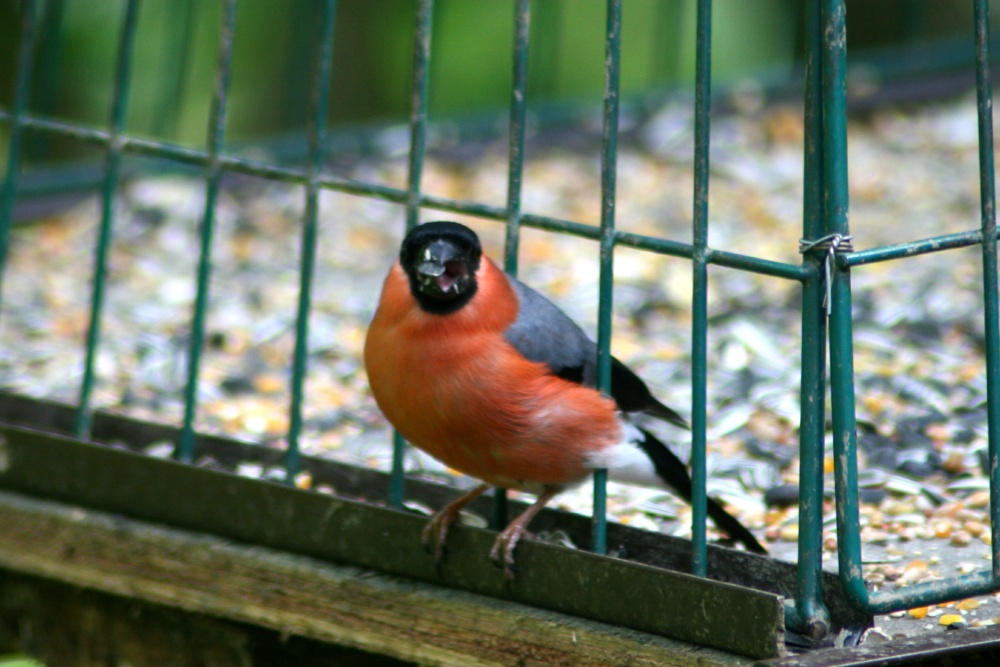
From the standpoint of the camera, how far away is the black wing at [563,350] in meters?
2.73

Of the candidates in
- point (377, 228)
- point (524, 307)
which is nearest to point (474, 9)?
point (377, 228)

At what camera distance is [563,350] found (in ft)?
9.07

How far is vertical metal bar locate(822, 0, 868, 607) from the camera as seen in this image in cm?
232

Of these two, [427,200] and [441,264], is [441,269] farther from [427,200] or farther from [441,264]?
[427,200]

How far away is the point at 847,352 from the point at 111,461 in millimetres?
1881

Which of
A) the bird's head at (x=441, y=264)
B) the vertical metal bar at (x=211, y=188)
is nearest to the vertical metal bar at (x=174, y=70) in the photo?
the vertical metal bar at (x=211, y=188)

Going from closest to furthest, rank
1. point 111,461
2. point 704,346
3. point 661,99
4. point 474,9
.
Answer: point 704,346 → point 111,461 → point 661,99 → point 474,9

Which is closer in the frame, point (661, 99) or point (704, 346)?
point (704, 346)

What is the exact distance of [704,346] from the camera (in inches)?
Answer: 99.4

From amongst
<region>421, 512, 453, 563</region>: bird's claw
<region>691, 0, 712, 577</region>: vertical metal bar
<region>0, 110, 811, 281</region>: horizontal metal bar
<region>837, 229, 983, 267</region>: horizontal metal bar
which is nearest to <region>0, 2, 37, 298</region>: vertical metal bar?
<region>0, 110, 811, 281</region>: horizontal metal bar

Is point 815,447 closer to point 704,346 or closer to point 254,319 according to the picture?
point 704,346

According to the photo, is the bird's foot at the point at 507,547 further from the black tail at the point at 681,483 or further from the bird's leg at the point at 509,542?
the black tail at the point at 681,483

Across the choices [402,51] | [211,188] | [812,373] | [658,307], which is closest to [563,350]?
[812,373]

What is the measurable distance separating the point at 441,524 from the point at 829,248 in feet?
3.43
